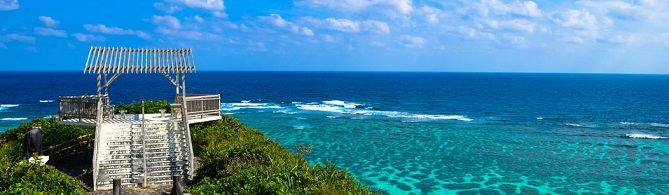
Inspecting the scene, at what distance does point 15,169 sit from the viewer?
39.7ft

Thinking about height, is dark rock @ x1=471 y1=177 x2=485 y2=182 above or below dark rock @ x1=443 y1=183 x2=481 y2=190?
above

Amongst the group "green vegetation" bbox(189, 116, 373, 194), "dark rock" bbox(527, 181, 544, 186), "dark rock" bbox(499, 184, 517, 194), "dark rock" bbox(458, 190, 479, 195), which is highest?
"green vegetation" bbox(189, 116, 373, 194)

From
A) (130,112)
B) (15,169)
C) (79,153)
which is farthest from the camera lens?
(130,112)

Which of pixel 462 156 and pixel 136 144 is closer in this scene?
pixel 136 144

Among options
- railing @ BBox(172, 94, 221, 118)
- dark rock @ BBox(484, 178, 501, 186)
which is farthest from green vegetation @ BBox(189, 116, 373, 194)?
dark rock @ BBox(484, 178, 501, 186)

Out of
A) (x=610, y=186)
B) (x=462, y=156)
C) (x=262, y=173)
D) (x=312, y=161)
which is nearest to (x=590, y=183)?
(x=610, y=186)

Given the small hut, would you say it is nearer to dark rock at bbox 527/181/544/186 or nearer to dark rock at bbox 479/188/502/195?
dark rock at bbox 479/188/502/195

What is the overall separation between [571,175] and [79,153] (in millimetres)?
25516

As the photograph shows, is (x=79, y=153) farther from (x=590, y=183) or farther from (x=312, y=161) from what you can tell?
(x=590, y=183)

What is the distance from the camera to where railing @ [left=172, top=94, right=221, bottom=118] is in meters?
20.4

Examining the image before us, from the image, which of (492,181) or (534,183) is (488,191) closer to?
(492,181)

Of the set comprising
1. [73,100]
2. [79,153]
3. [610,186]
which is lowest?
[610,186]

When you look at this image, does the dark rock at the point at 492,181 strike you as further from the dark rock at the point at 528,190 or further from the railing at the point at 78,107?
the railing at the point at 78,107

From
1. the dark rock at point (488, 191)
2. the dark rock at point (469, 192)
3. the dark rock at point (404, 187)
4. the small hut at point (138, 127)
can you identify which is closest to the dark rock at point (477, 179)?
the dark rock at point (488, 191)
